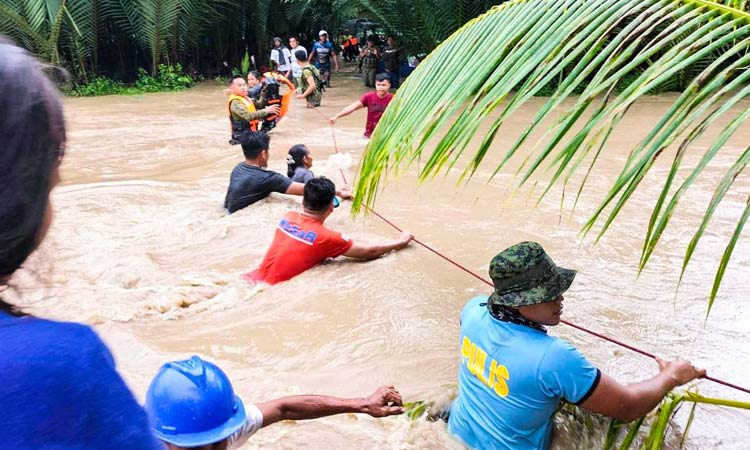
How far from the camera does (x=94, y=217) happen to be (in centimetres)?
667

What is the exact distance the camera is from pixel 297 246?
4.65 m

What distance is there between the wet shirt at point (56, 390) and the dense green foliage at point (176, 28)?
13.8 meters

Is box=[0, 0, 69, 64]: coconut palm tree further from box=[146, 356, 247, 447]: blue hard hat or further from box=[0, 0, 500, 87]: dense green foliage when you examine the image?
box=[146, 356, 247, 447]: blue hard hat

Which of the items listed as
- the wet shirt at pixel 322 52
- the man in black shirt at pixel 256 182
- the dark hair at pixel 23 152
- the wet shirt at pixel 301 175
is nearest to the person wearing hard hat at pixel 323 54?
the wet shirt at pixel 322 52

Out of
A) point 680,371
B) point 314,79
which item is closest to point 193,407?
point 680,371

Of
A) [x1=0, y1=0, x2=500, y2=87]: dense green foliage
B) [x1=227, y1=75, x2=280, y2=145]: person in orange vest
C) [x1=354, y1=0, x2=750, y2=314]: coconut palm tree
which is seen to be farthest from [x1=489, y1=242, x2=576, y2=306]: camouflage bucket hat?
[x1=0, y1=0, x2=500, y2=87]: dense green foliage

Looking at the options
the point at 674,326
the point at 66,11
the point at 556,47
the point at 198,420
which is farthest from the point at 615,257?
the point at 66,11

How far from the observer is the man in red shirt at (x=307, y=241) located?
4.64m

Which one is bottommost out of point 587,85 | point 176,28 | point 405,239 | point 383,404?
point 405,239

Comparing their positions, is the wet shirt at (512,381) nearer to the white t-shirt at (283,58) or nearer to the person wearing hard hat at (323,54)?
the white t-shirt at (283,58)

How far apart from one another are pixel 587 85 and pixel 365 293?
280 centimetres

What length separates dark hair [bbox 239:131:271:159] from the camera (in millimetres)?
6055

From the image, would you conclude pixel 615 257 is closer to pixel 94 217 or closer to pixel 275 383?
pixel 275 383

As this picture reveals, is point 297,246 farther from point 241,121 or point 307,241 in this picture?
point 241,121
